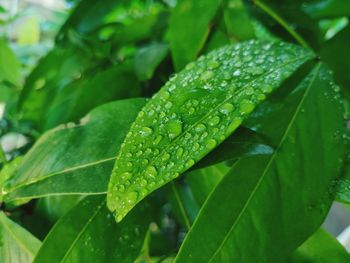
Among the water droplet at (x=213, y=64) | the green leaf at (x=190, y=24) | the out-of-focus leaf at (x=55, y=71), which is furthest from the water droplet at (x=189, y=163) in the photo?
the out-of-focus leaf at (x=55, y=71)

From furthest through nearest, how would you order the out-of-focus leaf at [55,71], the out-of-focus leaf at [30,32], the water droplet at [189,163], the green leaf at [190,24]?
the out-of-focus leaf at [30,32], the out-of-focus leaf at [55,71], the green leaf at [190,24], the water droplet at [189,163]

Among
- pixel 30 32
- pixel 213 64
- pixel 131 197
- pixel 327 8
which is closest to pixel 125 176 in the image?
pixel 131 197

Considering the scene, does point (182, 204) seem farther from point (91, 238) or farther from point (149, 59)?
point (149, 59)

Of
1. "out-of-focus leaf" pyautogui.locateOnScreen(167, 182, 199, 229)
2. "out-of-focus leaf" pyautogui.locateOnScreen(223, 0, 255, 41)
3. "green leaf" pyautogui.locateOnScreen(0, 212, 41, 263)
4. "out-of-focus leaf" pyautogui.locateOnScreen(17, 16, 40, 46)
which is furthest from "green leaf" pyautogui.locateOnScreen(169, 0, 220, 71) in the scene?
"out-of-focus leaf" pyautogui.locateOnScreen(17, 16, 40, 46)

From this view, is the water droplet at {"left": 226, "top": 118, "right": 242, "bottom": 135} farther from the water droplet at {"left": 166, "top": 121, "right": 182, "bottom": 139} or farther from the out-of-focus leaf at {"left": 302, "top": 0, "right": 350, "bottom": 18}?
the out-of-focus leaf at {"left": 302, "top": 0, "right": 350, "bottom": 18}

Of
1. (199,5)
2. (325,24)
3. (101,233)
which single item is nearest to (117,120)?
(101,233)

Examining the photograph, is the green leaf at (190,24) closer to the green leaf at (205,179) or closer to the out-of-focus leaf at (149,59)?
the out-of-focus leaf at (149,59)

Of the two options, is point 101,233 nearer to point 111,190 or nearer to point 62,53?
point 111,190
